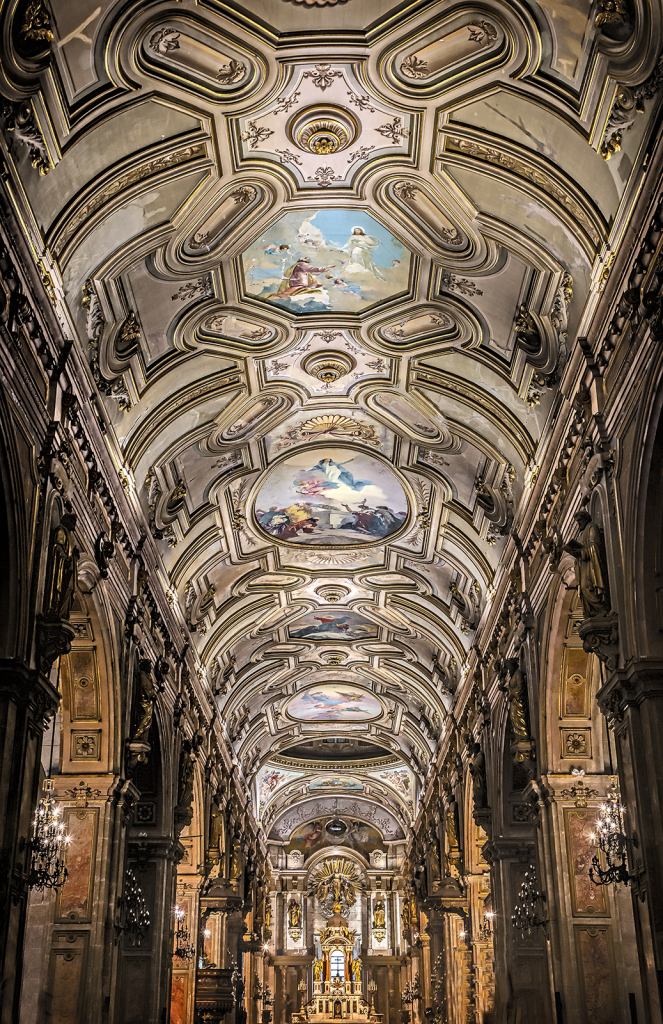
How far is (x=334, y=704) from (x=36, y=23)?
3147 centimetres

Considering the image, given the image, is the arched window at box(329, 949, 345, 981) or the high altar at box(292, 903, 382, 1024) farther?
the arched window at box(329, 949, 345, 981)

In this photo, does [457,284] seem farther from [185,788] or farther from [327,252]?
[185,788]

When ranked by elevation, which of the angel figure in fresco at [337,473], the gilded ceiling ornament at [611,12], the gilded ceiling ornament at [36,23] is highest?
the angel figure in fresco at [337,473]

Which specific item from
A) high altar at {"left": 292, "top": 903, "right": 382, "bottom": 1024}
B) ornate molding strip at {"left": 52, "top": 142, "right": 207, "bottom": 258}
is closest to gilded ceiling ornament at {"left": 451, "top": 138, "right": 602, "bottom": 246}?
ornate molding strip at {"left": 52, "top": 142, "right": 207, "bottom": 258}

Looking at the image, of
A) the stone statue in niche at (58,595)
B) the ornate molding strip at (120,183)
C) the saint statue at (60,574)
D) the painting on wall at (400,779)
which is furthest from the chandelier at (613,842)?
the painting on wall at (400,779)

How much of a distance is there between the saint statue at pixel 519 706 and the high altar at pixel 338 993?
3374 cm

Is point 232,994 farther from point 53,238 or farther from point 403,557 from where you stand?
point 53,238

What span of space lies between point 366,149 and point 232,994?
20.8 metres

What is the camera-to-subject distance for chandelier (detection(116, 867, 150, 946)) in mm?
18578

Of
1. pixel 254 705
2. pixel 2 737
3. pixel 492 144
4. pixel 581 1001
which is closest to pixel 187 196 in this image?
pixel 492 144

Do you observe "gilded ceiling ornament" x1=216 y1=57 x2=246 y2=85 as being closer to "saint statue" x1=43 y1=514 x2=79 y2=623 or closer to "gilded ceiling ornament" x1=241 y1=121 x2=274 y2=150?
"gilded ceiling ornament" x1=241 y1=121 x2=274 y2=150

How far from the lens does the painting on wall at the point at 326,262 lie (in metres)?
15.3

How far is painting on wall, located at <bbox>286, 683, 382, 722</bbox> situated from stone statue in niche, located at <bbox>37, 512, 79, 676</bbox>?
79.2 feet

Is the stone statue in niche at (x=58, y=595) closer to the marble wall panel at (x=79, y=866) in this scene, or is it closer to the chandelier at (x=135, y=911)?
the marble wall panel at (x=79, y=866)
